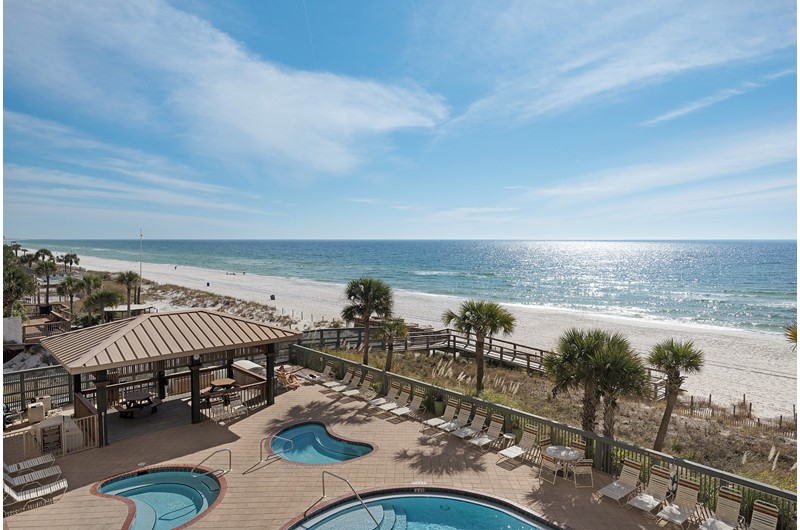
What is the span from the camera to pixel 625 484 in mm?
9898

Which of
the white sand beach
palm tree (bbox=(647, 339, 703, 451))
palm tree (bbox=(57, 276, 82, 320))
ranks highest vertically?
palm tree (bbox=(57, 276, 82, 320))

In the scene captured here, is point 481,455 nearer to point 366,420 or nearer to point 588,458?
point 588,458

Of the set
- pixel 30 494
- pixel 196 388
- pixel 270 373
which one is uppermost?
pixel 270 373

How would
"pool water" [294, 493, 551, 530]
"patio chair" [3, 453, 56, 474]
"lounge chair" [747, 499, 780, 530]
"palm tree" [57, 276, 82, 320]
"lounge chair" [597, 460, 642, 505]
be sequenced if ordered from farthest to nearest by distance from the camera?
"palm tree" [57, 276, 82, 320] < "patio chair" [3, 453, 56, 474] < "lounge chair" [597, 460, 642, 505] < "pool water" [294, 493, 551, 530] < "lounge chair" [747, 499, 780, 530]

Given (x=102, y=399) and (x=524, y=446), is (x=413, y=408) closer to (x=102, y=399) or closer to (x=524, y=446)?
(x=524, y=446)

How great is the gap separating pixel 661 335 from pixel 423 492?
35756 millimetres

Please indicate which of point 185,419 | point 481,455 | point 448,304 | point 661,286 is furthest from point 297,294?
point 661,286

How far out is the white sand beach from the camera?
79.3 feet

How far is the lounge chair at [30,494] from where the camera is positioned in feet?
30.6

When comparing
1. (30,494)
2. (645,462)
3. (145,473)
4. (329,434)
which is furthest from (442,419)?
(30,494)

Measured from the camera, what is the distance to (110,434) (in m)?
13.0

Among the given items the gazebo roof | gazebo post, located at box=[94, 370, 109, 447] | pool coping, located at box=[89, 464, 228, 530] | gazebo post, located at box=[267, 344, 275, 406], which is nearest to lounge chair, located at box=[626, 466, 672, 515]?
pool coping, located at box=[89, 464, 228, 530]

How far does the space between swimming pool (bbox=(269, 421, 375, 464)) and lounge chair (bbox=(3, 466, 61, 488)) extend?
15.3 feet

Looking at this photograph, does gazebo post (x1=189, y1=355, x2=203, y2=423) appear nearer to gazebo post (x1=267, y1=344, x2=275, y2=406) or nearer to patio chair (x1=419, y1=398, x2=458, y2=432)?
gazebo post (x1=267, y1=344, x2=275, y2=406)
